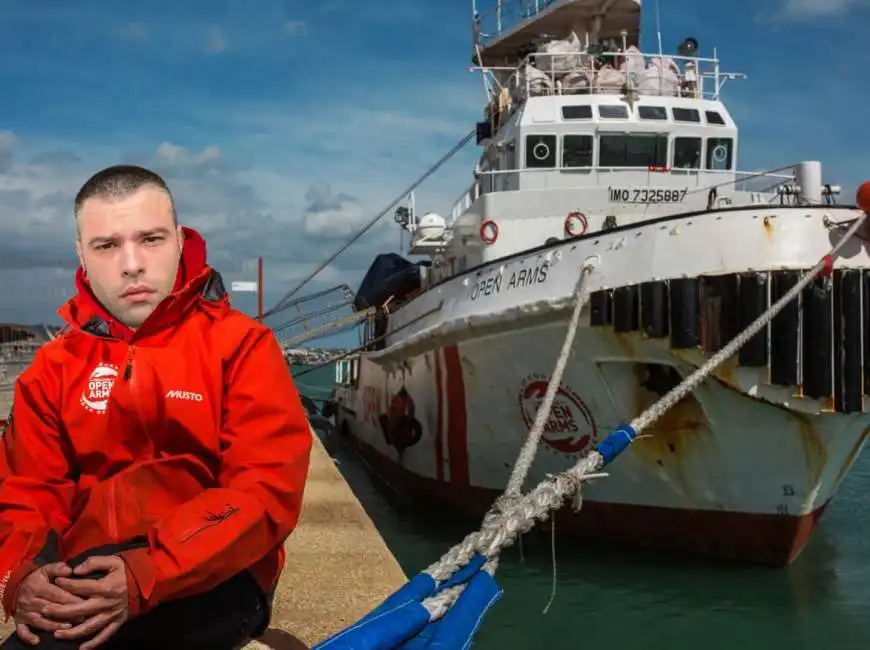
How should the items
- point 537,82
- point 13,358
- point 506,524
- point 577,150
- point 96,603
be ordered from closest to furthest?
point 96,603 < point 506,524 < point 577,150 < point 537,82 < point 13,358

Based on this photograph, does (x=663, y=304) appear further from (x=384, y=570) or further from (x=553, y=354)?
(x=384, y=570)

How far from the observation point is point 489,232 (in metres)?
10.5

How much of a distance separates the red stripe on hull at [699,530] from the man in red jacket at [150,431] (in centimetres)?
702

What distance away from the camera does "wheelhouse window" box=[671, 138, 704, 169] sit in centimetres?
1177

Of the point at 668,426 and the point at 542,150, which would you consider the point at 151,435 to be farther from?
the point at 542,150

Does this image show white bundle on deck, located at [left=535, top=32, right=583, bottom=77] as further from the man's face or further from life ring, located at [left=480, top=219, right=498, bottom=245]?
the man's face

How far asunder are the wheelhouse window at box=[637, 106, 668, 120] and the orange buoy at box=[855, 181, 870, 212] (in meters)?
4.90

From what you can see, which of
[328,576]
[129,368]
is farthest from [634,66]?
[129,368]

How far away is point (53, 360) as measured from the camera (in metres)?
2.09

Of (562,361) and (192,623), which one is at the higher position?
(562,361)

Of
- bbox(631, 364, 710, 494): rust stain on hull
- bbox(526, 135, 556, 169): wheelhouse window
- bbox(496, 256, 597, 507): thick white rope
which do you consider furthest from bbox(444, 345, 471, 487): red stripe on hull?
bbox(526, 135, 556, 169): wheelhouse window

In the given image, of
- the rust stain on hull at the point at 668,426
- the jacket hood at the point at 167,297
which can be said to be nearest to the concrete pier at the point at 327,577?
the jacket hood at the point at 167,297

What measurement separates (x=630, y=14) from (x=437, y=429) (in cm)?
860

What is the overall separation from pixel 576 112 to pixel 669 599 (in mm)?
6808
